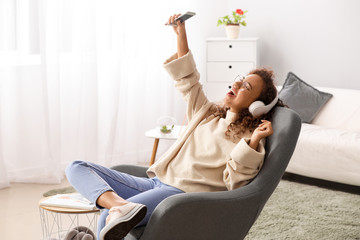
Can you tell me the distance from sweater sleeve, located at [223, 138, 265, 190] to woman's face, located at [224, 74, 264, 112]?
268 millimetres

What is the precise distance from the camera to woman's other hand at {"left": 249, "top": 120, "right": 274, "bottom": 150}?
78.1 inches

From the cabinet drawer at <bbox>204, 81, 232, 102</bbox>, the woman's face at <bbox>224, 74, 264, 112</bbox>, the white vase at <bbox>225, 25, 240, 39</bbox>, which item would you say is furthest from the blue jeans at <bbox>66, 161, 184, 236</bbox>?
the white vase at <bbox>225, 25, 240, 39</bbox>

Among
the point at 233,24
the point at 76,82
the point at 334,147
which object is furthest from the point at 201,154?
the point at 233,24

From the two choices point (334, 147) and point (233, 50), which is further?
point (233, 50)

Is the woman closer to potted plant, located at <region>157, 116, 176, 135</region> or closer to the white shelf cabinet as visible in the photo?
potted plant, located at <region>157, 116, 176, 135</region>

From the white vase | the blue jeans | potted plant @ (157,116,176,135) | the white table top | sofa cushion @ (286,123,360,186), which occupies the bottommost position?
sofa cushion @ (286,123,360,186)

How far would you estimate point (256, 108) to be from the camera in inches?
85.6

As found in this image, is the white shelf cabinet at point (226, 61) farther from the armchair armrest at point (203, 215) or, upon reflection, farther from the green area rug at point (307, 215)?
the armchair armrest at point (203, 215)

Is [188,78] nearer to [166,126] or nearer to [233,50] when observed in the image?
[166,126]

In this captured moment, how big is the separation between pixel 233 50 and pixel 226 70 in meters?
0.19

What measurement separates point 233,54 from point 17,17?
1.91 meters

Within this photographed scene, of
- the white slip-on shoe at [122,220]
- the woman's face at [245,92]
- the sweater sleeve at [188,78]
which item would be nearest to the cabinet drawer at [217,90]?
the sweater sleeve at [188,78]

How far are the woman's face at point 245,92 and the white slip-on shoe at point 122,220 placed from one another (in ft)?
2.32

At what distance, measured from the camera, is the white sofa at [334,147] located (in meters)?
3.46
